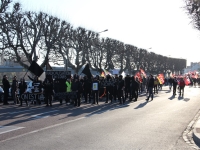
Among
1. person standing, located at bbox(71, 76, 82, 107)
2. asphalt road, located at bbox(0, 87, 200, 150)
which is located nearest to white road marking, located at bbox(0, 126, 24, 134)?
asphalt road, located at bbox(0, 87, 200, 150)

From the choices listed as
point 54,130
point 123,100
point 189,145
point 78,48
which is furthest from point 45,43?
point 189,145

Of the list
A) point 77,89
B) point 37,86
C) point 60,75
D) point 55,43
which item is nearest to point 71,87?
point 77,89

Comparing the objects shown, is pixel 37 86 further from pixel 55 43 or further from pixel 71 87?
pixel 55 43

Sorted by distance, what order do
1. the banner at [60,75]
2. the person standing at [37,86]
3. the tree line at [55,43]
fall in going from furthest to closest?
the tree line at [55,43] < the banner at [60,75] < the person standing at [37,86]

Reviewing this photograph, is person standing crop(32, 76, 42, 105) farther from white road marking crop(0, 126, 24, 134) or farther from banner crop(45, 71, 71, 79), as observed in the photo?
white road marking crop(0, 126, 24, 134)

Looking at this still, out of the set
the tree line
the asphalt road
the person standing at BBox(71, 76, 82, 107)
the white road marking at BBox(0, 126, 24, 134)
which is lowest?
the asphalt road

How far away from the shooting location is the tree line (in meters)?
30.8

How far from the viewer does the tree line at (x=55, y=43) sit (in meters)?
30.8

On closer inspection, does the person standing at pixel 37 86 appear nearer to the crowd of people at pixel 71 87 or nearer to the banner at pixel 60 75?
the crowd of people at pixel 71 87

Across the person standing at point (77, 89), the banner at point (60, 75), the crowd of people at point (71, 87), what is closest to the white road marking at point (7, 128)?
the crowd of people at point (71, 87)

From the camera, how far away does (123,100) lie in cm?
1958

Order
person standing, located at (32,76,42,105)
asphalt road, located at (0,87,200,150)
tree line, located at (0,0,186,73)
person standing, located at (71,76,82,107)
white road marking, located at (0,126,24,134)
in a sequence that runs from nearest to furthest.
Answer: asphalt road, located at (0,87,200,150) → white road marking, located at (0,126,24,134) → person standing, located at (71,76,82,107) → person standing, located at (32,76,42,105) → tree line, located at (0,0,186,73)

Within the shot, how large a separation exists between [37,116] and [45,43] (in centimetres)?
2431

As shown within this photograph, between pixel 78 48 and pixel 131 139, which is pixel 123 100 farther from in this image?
pixel 78 48
